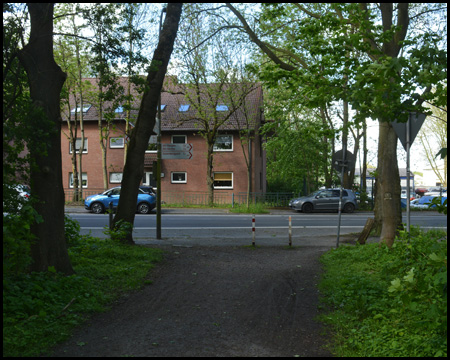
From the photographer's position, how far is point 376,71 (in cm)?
548

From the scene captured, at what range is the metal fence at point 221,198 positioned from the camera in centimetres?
3172

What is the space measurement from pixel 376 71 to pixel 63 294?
16.5 feet

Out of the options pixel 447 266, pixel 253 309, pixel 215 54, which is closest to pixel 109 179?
pixel 215 54

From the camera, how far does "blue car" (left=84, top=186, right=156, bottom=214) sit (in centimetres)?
2597

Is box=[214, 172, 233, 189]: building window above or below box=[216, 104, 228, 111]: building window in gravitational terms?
below

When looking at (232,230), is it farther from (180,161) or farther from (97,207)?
(180,161)

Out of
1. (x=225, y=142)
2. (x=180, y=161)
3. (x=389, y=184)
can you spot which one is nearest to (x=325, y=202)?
(x=225, y=142)

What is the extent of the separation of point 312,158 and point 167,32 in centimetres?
2563

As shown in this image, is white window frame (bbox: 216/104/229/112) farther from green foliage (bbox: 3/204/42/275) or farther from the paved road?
green foliage (bbox: 3/204/42/275)

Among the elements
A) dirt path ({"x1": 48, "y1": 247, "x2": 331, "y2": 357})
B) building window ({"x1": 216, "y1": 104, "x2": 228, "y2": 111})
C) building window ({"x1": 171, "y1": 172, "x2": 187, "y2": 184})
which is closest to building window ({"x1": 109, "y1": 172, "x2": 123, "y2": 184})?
building window ({"x1": 171, "y1": 172, "x2": 187, "y2": 184})

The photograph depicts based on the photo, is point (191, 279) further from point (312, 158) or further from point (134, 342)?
point (312, 158)

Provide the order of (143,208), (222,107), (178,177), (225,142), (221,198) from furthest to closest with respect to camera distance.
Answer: (178,177)
(225,142)
(221,198)
(222,107)
(143,208)

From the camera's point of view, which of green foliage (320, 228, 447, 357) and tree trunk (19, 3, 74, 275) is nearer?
green foliage (320, 228, 447, 357)

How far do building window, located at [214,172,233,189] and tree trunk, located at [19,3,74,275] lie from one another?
92.4 ft
